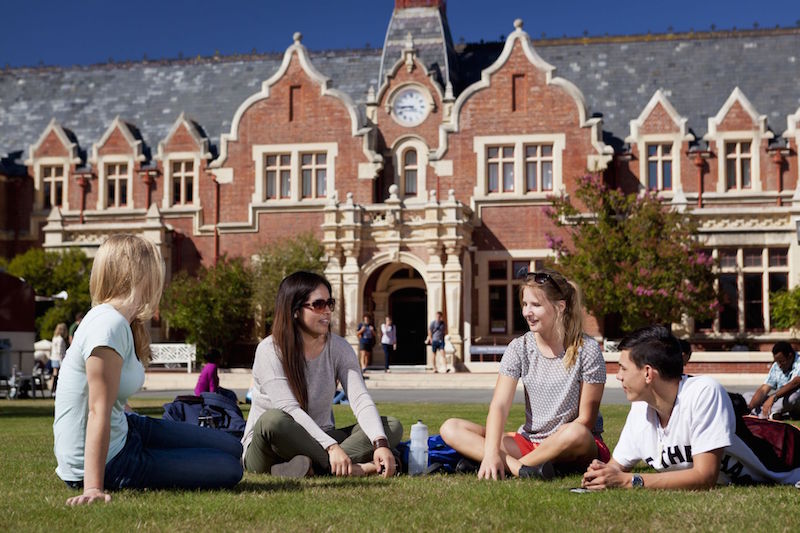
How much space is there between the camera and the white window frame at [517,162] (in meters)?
34.7

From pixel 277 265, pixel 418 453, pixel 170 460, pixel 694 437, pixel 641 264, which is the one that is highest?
pixel 277 265

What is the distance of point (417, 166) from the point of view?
36.4 meters

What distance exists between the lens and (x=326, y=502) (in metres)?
6.19

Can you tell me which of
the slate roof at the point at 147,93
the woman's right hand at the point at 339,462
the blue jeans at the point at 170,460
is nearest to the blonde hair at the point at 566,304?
Result: the woman's right hand at the point at 339,462

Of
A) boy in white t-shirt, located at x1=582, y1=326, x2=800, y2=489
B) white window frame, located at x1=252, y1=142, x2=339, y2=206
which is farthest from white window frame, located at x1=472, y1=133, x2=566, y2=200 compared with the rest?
boy in white t-shirt, located at x1=582, y1=326, x2=800, y2=489

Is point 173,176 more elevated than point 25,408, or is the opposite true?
point 173,176

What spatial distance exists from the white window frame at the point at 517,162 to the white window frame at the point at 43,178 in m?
14.6

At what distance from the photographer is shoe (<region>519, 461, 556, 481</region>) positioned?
7.25m

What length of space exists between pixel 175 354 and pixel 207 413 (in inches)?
975

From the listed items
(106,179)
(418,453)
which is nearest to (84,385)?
(418,453)

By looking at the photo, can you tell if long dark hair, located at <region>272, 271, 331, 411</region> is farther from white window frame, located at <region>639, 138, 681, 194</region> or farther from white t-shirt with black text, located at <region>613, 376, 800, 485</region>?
white window frame, located at <region>639, 138, 681, 194</region>

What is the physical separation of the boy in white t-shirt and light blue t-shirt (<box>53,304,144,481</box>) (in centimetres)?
268

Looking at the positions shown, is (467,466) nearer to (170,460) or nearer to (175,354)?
(170,460)

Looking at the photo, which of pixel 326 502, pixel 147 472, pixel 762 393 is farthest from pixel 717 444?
pixel 762 393
